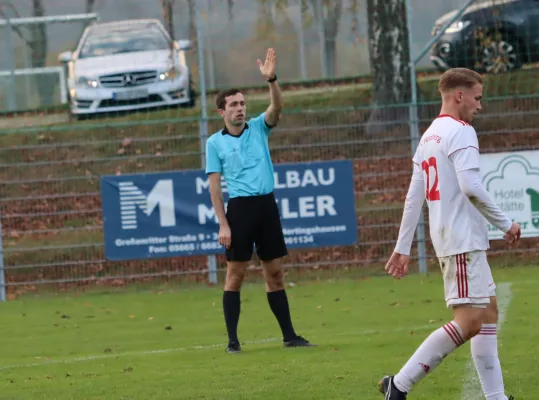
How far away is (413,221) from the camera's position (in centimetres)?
675

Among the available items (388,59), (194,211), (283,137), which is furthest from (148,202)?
(388,59)

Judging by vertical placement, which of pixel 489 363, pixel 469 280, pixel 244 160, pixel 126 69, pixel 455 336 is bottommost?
pixel 489 363

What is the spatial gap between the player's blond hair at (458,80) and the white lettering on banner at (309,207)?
846 cm

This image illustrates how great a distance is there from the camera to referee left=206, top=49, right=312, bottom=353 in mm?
9508

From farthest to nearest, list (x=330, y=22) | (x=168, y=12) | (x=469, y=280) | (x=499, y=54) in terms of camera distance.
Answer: (x=499, y=54)
(x=330, y=22)
(x=168, y=12)
(x=469, y=280)

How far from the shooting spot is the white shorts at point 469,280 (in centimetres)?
636

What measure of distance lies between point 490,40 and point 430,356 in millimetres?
11185

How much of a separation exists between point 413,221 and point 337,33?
34.0 ft

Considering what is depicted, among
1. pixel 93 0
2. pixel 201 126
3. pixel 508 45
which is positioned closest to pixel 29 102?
pixel 93 0

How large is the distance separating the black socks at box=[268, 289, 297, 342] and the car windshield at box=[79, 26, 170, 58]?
7.47 m

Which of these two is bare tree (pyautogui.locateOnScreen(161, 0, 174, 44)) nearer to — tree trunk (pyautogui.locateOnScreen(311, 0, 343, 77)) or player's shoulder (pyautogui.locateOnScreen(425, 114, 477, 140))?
tree trunk (pyautogui.locateOnScreen(311, 0, 343, 77))

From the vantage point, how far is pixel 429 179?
6559mm

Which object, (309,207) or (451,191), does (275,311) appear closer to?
(451,191)

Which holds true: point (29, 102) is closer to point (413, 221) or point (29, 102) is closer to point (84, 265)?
point (84, 265)
